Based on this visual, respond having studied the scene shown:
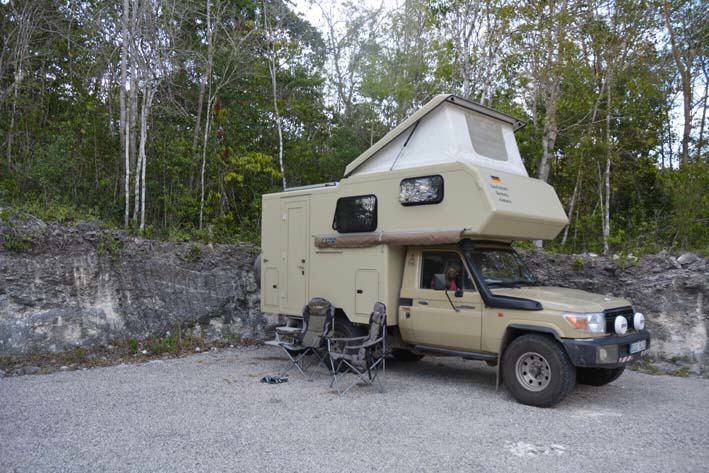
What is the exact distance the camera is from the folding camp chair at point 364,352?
7211 mm

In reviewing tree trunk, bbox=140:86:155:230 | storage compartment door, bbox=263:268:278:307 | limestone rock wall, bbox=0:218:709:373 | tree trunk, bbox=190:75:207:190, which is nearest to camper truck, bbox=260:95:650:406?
storage compartment door, bbox=263:268:278:307

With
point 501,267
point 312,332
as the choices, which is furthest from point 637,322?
point 312,332

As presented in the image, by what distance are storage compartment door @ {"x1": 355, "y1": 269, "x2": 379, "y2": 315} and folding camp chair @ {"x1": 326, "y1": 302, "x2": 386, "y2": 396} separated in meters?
0.26

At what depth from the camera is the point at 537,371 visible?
258 inches

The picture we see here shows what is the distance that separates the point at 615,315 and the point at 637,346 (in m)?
0.44

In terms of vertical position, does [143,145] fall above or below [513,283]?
above

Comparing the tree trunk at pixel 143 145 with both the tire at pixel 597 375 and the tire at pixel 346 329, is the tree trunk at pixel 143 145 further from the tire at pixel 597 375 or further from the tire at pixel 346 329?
the tire at pixel 597 375

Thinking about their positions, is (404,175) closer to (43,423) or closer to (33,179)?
(43,423)

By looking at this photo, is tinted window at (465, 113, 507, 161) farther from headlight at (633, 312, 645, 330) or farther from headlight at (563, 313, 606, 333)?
headlight at (633, 312, 645, 330)

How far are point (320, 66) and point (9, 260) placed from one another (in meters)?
12.0

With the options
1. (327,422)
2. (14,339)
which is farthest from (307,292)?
(14,339)

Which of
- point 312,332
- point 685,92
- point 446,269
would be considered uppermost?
point 685,92

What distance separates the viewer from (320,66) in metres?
18.3

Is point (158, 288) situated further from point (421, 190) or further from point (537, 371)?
point (537, 371)
